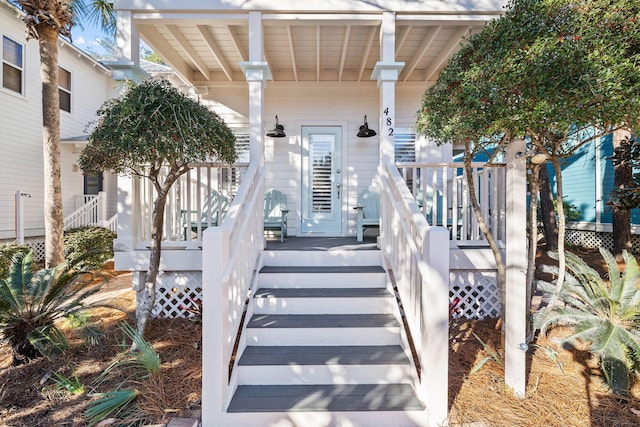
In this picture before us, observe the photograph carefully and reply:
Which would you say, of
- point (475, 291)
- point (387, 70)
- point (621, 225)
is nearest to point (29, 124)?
point (387, 70)

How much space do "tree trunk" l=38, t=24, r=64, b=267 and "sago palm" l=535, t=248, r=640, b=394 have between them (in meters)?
5.99

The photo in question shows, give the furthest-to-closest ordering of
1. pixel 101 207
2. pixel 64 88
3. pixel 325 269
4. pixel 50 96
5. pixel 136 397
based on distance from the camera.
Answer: pixel 101 207
pixel 64 88
pixel 50 96
pixel 325 269
pixel 136 397

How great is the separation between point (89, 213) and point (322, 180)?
6.24m

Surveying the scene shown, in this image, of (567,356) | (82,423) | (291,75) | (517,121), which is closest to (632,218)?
(567,356)

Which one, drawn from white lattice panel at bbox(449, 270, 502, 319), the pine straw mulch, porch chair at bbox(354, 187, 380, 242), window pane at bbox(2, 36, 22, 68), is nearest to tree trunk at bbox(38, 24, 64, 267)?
the pine straw mulch

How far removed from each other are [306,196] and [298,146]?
2.81ft

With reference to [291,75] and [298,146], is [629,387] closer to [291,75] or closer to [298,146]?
[298,146]

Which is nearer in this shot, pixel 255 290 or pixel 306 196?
pixel 255 290

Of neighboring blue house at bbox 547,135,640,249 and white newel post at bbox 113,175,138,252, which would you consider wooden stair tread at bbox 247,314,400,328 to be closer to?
white newel post at bbox 113,175,138,252

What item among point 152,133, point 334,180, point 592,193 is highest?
point 152,133

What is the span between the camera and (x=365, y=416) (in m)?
2.17

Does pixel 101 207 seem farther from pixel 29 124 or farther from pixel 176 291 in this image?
pixel 176 291

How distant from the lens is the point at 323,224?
18.8 feet

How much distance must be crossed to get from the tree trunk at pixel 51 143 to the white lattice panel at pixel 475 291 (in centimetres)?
538
